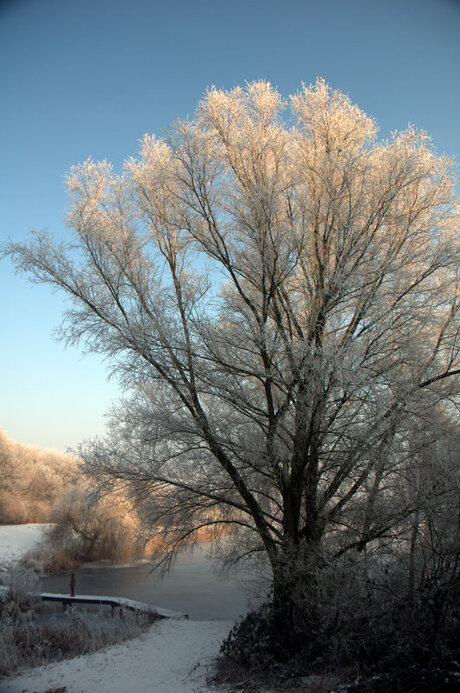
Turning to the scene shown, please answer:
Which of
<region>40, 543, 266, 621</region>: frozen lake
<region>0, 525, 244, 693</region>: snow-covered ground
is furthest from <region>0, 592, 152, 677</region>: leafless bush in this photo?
<region>40, 543, 266, 621</region>: frozen lake

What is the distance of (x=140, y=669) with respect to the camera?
797cm

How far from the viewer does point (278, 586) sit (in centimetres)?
744

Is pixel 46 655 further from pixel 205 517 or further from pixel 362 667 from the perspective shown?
pixel 362 667

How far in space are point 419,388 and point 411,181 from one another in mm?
3408

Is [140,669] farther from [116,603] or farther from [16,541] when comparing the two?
[16,541]

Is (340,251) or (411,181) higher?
(411,181)

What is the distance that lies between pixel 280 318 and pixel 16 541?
2275 cm

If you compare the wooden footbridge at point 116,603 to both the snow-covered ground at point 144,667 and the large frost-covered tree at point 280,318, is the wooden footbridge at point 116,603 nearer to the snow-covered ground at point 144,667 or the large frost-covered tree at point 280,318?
the snow-covered ground at point 144,667

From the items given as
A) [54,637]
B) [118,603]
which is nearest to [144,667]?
[54,637]

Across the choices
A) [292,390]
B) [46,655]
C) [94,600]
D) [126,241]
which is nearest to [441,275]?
[292,390]

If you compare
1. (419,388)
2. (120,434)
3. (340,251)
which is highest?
(340,251)

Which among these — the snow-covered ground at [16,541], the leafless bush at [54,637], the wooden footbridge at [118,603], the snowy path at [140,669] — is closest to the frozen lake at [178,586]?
the wooden footbridge at [118,603]

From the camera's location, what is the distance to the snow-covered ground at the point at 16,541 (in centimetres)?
2223

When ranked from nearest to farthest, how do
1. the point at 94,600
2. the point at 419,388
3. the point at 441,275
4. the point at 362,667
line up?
the point at 362,667
the point at 419,388
the point at 441,275
the point at 94,600
